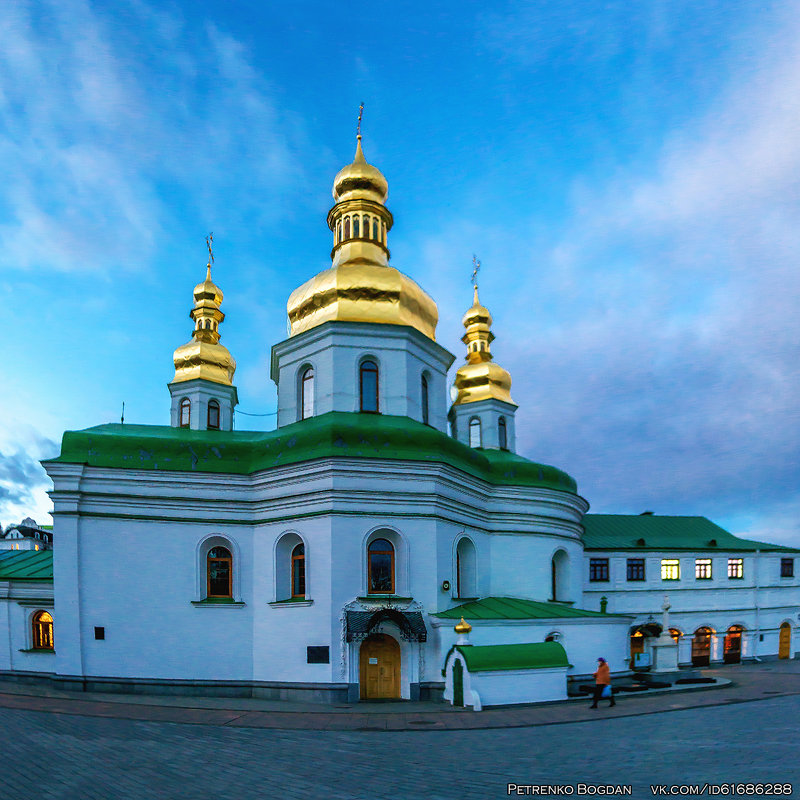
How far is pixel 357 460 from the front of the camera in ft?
62.4

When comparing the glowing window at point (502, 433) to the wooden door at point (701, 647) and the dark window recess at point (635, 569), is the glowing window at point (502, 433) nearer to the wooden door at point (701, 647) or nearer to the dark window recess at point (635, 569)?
the dark window recess at point (635, 569)

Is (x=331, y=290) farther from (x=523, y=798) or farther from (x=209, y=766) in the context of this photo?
(x=523, y=798)

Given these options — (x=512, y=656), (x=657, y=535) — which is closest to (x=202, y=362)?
(x=512, y=656)

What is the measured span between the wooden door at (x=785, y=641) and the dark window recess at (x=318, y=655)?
25.5 meters

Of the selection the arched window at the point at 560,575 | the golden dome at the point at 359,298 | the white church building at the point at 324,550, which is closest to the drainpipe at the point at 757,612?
the arched window at the point at 560,575

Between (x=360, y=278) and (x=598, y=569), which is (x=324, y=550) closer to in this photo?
(x=360, y=278)

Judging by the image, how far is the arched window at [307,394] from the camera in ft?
72.4

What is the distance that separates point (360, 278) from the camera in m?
22.2

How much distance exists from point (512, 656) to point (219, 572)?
8.78 meters

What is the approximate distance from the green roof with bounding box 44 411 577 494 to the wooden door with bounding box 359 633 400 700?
4.94 metres

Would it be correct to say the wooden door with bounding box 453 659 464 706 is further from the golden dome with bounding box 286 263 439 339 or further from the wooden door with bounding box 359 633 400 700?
the golden dome with bounding box 286 263 439 339

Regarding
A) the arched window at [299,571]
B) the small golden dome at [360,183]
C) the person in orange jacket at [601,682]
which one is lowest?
the person in orange jacket at [601,682]

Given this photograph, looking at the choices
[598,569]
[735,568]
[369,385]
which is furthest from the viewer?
[735,568]

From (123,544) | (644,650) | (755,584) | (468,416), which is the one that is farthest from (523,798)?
(755,584)
